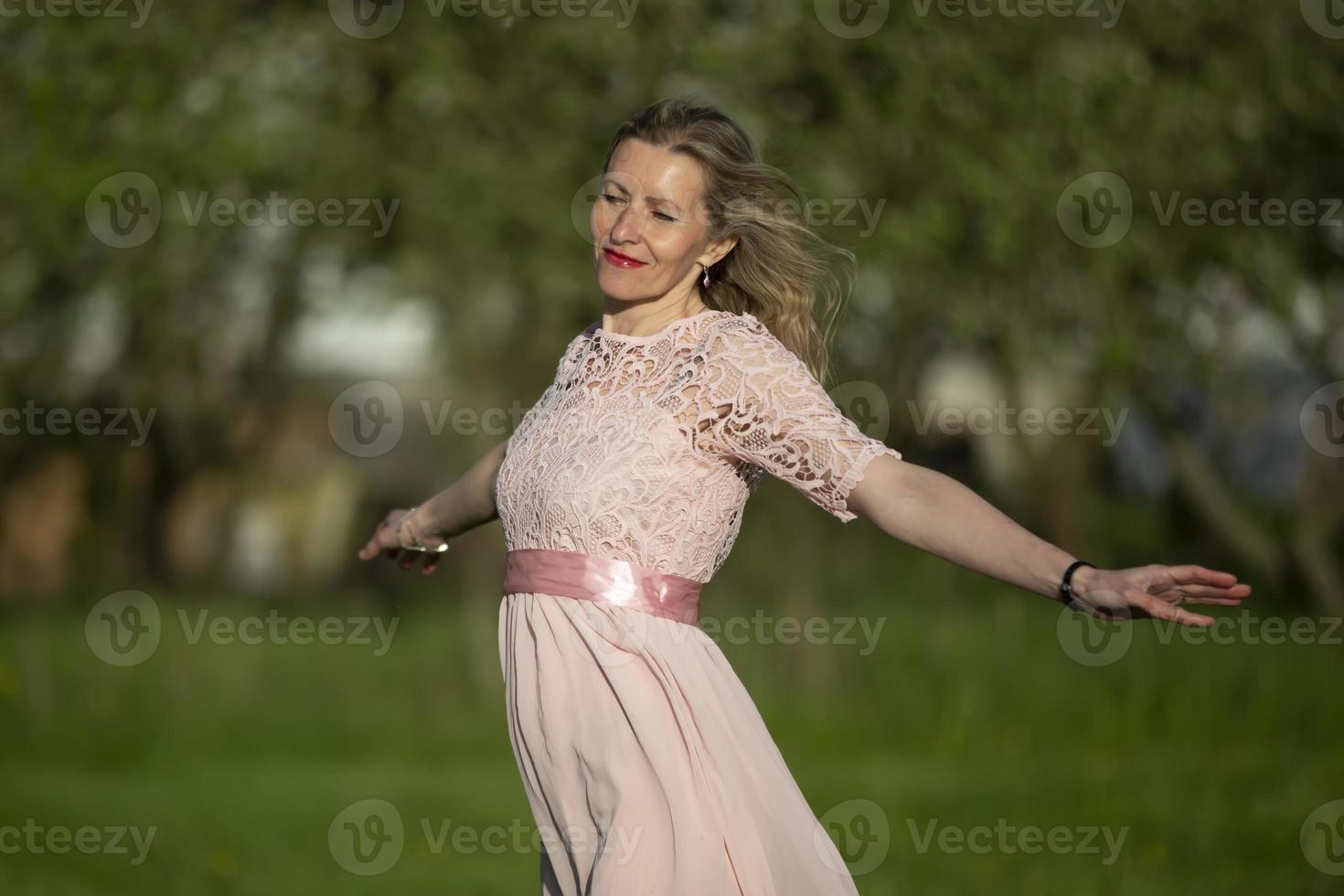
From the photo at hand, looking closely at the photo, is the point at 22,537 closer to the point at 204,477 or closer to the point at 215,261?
the point at 204,477

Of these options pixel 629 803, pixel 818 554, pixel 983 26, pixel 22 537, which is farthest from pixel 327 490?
pixel 629 803

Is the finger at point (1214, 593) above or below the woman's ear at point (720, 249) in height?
below

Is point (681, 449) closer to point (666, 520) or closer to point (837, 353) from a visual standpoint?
point (666, 520)

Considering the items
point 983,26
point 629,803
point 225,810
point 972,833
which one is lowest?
point 225,810

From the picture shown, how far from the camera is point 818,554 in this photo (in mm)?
11484

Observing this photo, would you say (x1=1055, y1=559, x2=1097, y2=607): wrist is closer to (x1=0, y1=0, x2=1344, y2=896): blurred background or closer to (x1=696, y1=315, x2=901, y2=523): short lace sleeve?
(x1=696, y1=315, x2=901, y2=523): short lace sleeve

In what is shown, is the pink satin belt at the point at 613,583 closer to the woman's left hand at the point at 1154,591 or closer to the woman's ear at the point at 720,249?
the woman's ear at the point at 720,249

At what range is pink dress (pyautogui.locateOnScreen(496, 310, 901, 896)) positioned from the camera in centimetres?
326

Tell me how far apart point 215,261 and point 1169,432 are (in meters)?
7.06

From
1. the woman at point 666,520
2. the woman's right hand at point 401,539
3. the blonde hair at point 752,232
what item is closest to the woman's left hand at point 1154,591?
the woman at point 666,520

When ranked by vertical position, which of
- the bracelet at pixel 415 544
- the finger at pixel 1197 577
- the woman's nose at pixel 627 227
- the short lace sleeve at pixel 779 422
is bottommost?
the bracelet at pixel 415 544

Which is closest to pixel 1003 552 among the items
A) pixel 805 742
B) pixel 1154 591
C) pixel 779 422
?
pixel 1154 591

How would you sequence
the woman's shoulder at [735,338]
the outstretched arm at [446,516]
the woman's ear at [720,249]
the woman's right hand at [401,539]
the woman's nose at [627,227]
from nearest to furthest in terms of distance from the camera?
the woman's shoulder at [735,338] < the woman's nose at [627,227] < the woman's ear at [720,249] < the outstretched arm at [446,516] < the woman's right hand at [401,539]

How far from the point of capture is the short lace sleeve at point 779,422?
319cm
